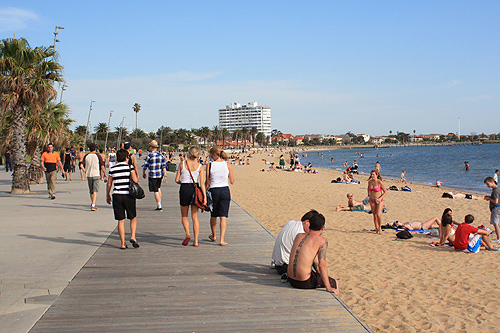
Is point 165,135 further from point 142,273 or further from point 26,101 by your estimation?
point 142,273

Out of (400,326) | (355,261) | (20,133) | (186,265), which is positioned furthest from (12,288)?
(20,133)

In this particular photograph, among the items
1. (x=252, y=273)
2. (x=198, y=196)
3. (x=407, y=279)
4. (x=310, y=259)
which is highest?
(x=198, y=196)

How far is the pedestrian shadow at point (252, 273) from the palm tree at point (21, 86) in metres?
11.6

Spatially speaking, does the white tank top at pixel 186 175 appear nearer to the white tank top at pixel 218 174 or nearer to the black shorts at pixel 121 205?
the white tank top at pixel 218 174

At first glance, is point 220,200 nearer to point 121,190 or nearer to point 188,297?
point 121,190

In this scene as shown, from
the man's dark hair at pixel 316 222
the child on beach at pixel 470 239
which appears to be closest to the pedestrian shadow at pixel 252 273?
the man's dark hair at pixel 316 222

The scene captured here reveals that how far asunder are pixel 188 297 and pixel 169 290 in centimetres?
34

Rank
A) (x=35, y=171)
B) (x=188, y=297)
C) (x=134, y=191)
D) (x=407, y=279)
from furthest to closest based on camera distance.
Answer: (x=35, y=171) → (x=134, y=191) → (x=407, y=279) → (x=188, y=297)

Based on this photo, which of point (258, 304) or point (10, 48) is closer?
point (258, 304)

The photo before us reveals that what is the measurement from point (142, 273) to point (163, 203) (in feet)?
23.1

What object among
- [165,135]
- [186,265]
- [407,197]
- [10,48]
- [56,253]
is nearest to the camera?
[186,265]

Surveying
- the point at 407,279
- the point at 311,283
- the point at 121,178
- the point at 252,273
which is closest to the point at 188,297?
the point at 252,273

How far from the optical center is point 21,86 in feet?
46.0

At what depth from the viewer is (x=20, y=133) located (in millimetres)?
14398
